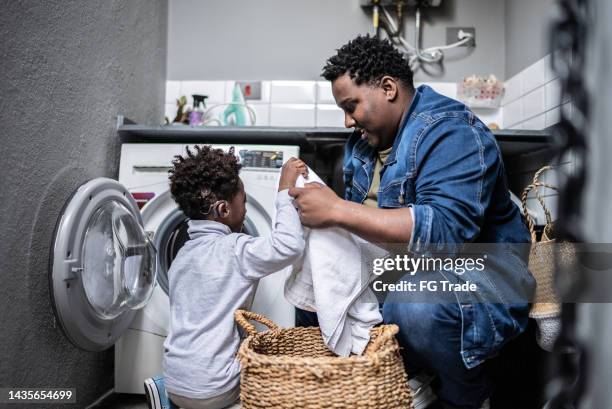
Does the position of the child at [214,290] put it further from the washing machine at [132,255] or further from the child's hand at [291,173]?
the washing machine at [132,255]

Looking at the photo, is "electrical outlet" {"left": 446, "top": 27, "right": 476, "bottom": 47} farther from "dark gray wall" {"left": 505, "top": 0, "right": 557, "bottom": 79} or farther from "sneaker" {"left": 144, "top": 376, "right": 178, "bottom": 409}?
"sneaker" {"left": 144, "top": 376, "right": 178, "bottom": 409}

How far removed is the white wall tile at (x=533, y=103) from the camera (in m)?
1.89

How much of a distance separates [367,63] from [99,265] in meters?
0.88

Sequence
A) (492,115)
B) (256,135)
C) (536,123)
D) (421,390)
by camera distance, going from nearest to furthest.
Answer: (421,390)
(256,135)
(536,123)
(492,115)

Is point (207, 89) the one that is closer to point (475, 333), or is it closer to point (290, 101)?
point (290, 101)

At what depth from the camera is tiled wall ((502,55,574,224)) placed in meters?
1.80

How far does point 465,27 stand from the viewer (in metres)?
2.35

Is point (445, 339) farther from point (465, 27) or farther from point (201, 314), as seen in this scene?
point (465, 27)

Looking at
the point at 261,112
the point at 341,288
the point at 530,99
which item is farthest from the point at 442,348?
the point at 261,112

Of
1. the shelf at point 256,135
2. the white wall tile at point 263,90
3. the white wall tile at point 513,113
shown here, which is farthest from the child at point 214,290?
the white wall tile at point 513,113

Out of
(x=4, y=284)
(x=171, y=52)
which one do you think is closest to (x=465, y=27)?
(x=171, y=52)

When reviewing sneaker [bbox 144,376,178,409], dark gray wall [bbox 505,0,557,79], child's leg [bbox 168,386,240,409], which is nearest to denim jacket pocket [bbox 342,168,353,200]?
child's leg [bbox 168,386,240,409]

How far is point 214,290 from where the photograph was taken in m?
1.14

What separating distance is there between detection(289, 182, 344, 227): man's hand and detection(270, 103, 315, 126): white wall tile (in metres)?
1.35
